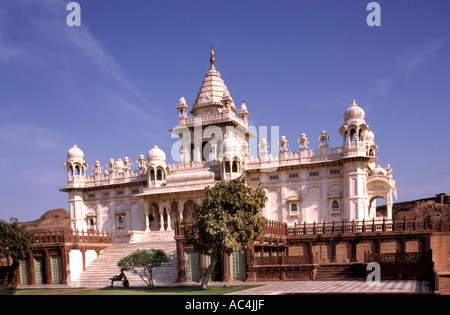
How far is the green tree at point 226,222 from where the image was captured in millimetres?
24578

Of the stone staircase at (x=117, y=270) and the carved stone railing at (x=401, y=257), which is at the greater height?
the carved stone railing at (x=401, y=257)

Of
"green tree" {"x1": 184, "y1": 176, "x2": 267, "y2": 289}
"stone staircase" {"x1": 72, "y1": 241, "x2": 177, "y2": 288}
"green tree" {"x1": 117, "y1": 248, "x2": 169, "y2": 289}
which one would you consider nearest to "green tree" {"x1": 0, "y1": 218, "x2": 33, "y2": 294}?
"stone staircase" {"x1": 72, "y1": 241, "x2": 177, "y2": 288}

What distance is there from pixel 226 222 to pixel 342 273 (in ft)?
26.1

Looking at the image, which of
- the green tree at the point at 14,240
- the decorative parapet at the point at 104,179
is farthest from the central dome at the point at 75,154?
the green tree at the point at 14,240

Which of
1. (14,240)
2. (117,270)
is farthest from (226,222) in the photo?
(14,240)

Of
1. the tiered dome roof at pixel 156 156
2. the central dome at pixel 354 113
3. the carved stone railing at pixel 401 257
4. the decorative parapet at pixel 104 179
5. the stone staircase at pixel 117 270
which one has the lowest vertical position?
the stone staircase at pixel 117 270

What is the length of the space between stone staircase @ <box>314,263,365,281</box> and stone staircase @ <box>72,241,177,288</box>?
9644 mm

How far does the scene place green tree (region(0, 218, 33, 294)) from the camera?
31359mm

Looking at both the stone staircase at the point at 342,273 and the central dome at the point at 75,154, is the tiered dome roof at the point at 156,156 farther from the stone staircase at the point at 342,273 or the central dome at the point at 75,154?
the stone staircase at the point at 342,273

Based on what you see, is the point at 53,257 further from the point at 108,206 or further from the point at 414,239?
the point at 414,239

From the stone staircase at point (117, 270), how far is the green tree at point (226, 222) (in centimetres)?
597

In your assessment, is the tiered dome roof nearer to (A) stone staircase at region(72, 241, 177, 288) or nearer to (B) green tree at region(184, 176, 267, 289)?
(A) stone staircase at region(72, 241, 177, 288)

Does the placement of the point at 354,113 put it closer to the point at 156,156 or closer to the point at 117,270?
the point at 156,156

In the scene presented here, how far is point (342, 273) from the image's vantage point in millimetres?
27359
